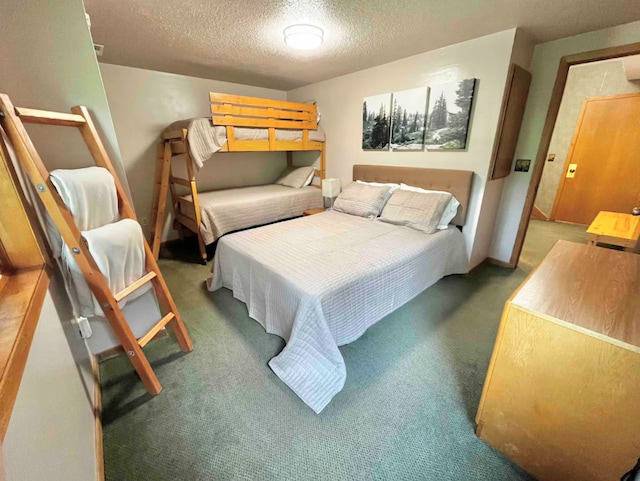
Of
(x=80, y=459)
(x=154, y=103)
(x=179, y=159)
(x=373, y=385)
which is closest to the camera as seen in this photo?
(x=80, y=459)

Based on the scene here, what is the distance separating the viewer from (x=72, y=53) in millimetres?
1329

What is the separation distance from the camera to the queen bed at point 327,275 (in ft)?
4.84

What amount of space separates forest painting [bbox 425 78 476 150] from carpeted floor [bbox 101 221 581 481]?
5.65 ft

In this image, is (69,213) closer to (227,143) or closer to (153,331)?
(153,331)

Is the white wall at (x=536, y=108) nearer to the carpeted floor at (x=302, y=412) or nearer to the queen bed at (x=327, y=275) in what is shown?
the queen bed at (x=327, y=275)

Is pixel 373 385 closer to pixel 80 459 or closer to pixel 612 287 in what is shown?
pixel 612 287

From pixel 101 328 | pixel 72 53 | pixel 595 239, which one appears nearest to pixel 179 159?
pixel 72 53

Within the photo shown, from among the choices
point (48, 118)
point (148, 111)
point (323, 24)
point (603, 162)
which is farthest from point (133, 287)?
point (603, 162)

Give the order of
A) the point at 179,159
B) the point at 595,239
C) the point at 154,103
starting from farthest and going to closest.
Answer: the point at 179,159
the point at 154,103
the point at 595,239

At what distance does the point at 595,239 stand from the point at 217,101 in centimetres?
421

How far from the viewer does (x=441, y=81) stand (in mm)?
2551

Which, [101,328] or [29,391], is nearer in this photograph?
[29,391]

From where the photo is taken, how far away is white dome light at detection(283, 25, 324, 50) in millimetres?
2018

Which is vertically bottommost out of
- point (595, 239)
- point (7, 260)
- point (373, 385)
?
point (373, 385)
